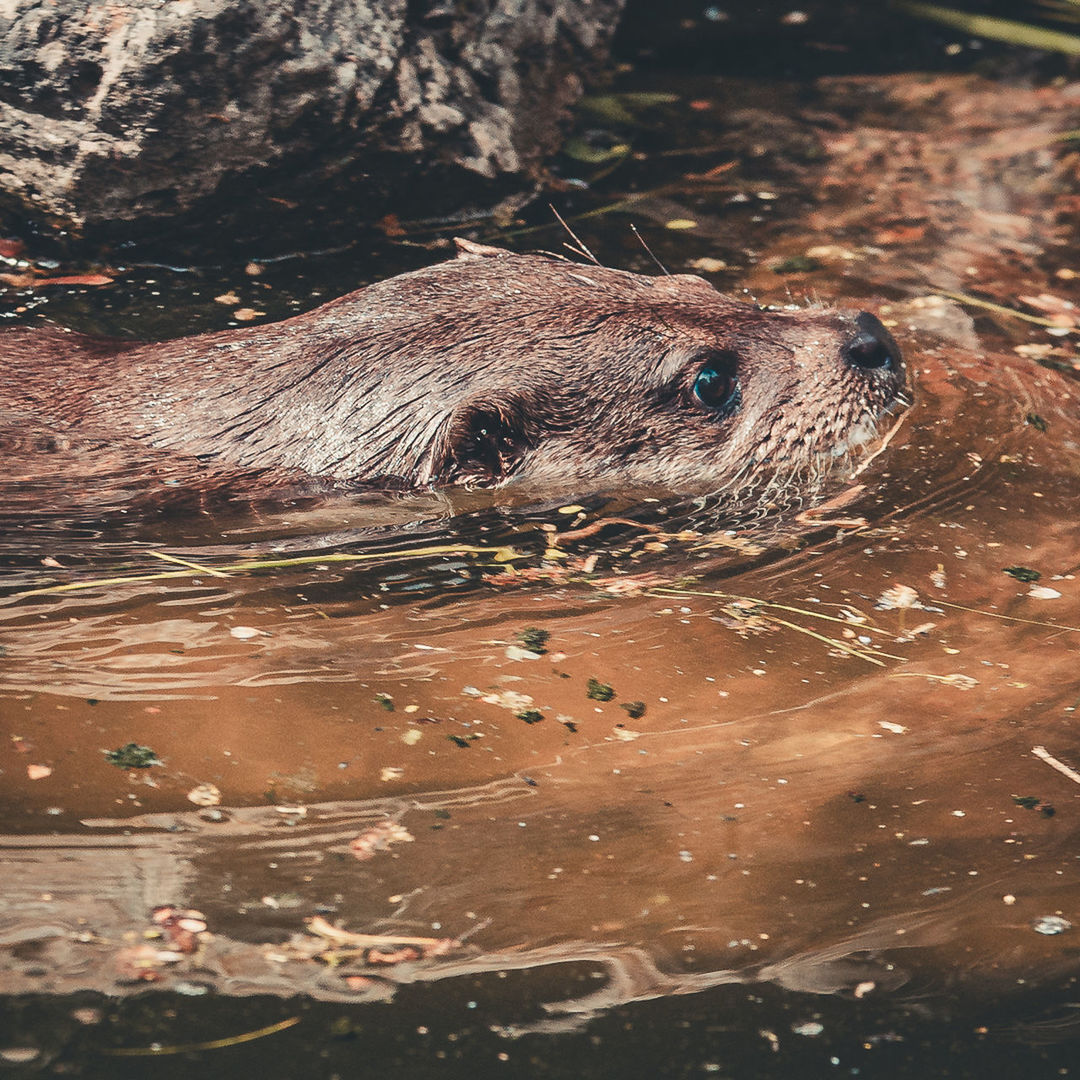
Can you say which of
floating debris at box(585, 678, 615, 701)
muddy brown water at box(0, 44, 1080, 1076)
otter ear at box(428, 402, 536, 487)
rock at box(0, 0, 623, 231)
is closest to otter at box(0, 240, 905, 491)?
otter ear at box(428, 402, 536, 487)

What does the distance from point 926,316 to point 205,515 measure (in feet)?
10.9

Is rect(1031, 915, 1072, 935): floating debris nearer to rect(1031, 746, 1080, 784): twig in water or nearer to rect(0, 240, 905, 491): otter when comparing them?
rect(1031, 746, 1080, 784): twig in water

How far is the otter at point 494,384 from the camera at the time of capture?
4328 mm

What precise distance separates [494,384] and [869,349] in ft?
4.69

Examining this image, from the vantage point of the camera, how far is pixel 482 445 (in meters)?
4.42

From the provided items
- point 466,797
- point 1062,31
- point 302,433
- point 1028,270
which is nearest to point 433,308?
point 302,433

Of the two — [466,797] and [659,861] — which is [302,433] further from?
[659,861]

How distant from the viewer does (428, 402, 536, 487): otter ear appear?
435 cm

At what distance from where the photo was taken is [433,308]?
4461mm

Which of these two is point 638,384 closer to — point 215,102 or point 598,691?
point 598,691

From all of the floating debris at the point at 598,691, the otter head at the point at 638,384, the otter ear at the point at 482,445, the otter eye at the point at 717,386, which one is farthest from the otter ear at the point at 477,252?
the floating debris at the point at 598,691

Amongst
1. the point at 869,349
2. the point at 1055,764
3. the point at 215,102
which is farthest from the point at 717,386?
the point at 215,102

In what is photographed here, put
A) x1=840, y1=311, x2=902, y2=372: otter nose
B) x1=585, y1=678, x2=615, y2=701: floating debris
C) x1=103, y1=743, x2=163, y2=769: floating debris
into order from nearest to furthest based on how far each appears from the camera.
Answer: x1=103, y1=743, x2=163, y2=769: floating debris
x1=585, y1=678, x2=615, y2=701: floating debris
x1=840, y1=311, x2=902, y2=372: otter nose

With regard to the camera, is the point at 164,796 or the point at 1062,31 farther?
the point at 1062,31
